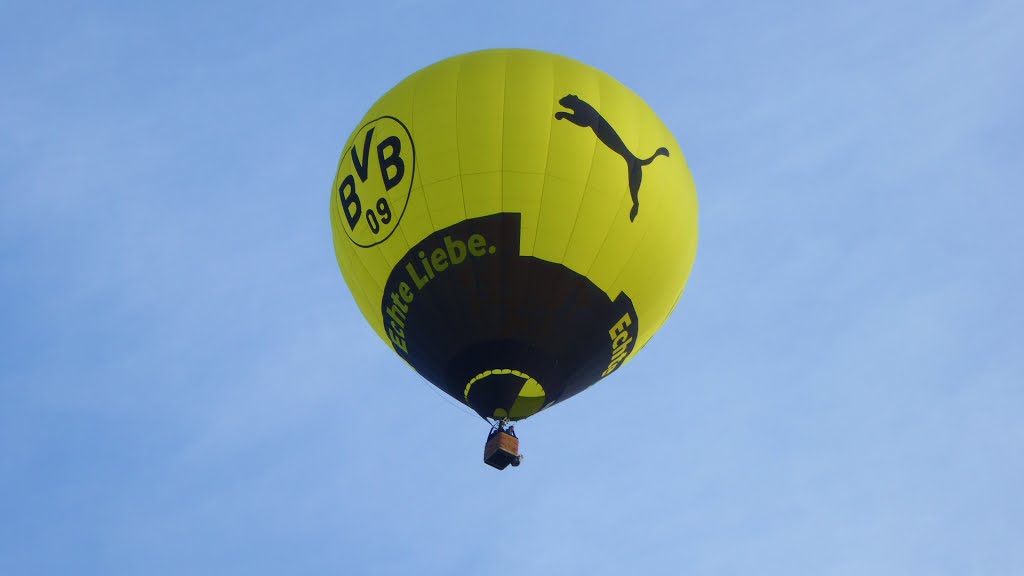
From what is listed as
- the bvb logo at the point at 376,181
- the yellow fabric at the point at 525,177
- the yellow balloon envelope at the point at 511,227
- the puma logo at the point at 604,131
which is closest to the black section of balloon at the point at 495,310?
the yellow balloon envelope at the point at 511,227

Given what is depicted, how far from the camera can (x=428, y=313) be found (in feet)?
65.6

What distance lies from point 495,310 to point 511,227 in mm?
1134

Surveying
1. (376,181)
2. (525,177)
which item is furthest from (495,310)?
(376,181)

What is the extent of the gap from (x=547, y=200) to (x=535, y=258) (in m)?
0.80

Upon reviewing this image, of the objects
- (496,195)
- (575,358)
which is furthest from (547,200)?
(575,358)

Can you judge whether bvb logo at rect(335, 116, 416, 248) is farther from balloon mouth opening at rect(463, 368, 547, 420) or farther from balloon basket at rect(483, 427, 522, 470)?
balloon basket at rect(483, 427, 522, 470)

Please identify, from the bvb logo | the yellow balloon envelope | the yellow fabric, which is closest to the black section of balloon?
the yellow balloon envelope

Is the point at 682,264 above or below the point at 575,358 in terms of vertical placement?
above

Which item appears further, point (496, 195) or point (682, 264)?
point (682, 264)

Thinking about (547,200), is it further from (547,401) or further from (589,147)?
(547,401)

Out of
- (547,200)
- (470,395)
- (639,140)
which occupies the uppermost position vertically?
(639,140)

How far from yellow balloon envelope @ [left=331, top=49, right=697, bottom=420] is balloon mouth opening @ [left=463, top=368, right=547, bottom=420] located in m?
0.03

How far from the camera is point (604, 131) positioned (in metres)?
20.2

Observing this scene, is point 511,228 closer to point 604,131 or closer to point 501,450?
point 604,131
